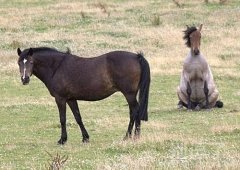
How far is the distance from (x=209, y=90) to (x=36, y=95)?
617 centimetres

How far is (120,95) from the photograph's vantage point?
2319cm

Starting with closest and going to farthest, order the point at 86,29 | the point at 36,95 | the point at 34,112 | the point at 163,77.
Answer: the point at 34,112 → the point at 36,95 → the point at 163,77 → the point at 86,29

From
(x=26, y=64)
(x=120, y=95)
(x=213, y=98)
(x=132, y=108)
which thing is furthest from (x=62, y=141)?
(x=120, y=95)

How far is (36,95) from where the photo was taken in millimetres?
23391

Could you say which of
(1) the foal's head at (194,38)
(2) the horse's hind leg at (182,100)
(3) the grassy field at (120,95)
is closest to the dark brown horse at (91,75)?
(3) the grassy field at (120,95)

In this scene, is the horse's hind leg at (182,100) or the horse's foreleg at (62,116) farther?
the horse's hind leg at (182,100)

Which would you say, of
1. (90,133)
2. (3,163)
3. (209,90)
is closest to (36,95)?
(209,90)

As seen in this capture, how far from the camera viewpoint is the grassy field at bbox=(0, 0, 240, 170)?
12.1 meters

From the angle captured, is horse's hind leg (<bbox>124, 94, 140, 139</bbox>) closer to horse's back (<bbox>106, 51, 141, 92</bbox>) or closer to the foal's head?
horse's back (<bbox>106, 51, 141, 92</bbox>)

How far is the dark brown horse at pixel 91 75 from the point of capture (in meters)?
14.1

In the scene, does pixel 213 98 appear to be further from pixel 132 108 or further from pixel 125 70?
pixel 125 70

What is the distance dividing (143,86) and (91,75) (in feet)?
3.41

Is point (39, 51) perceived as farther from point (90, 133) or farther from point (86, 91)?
point (90, 133)

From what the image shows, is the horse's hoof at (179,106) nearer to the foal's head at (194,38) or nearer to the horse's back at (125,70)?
the foal's head at (194,38)
